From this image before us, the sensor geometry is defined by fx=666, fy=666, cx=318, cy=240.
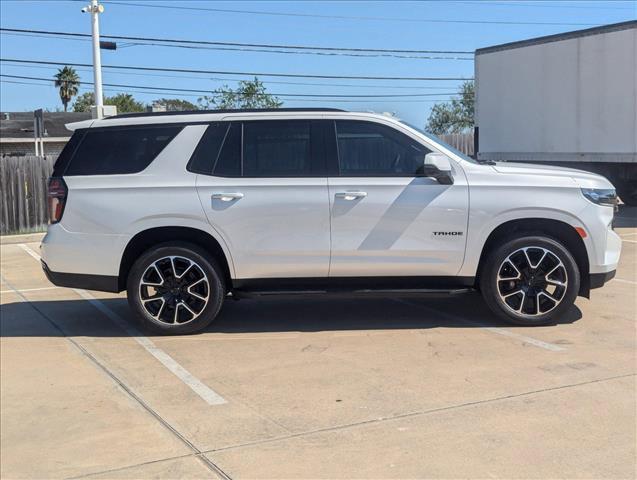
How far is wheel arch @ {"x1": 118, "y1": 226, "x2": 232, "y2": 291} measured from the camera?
19.5ft

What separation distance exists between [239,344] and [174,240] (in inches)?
43.8

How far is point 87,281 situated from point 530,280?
3.99 m

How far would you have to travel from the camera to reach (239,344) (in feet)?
19.1

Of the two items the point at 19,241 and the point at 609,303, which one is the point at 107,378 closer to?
the point at 609,303

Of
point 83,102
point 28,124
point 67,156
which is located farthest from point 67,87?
point 67,156

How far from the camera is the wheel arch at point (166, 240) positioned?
5.95m

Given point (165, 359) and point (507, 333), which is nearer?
point (165, 359)

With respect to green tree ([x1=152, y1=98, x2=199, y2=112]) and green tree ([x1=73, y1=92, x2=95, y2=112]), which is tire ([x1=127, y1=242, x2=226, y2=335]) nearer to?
green tree ([x1=152, y1=98, x2=199, y2=112])

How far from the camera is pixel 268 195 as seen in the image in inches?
229

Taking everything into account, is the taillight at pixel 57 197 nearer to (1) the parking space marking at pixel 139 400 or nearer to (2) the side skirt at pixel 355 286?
(1) the parking space marking at pixel 139 400

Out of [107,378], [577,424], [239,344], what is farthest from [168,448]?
[577,424]

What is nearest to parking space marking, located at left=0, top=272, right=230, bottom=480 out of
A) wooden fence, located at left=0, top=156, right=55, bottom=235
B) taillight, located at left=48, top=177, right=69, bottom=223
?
taillight, located at left=48, top=177, right=69, bottom=223

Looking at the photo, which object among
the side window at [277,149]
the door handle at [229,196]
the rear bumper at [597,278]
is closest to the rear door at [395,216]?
the side window at [277,149]

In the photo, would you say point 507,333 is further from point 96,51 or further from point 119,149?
point 96,51
